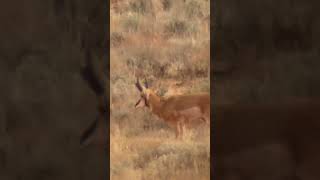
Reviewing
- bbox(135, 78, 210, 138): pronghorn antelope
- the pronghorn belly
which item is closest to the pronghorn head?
bbox(135, 78, 210, 138): pronghorn antelope

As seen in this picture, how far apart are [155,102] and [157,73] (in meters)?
0.08

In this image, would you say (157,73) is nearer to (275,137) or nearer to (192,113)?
(192,113)

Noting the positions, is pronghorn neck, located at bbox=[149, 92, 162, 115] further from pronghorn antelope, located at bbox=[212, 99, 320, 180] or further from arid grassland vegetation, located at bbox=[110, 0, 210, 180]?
pronghorn antelope, located at bbox=[212, 99, 320, 180]

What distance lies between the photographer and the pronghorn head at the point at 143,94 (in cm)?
137

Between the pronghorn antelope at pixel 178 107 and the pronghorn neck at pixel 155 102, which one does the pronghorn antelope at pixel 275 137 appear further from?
the pronghorn neck at pixel 155 102

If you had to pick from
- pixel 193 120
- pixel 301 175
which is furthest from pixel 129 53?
pixel 301 175

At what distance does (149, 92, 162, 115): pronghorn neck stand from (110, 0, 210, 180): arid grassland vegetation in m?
0.02

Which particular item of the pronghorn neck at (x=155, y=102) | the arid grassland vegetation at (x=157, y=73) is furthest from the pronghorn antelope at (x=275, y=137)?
the pronghorn neck at (x=155, y=102)

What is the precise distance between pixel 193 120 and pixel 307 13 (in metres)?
0.44

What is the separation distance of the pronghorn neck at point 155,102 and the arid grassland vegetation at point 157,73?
2 centimetres

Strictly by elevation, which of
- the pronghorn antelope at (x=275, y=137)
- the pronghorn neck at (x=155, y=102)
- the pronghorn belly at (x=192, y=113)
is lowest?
the pronghorn antelope at (x=275, y=137)

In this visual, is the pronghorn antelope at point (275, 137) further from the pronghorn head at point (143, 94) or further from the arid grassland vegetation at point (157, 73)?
the pronghorn head at point (143, 94)

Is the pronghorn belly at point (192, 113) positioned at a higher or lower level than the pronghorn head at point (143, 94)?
lower
